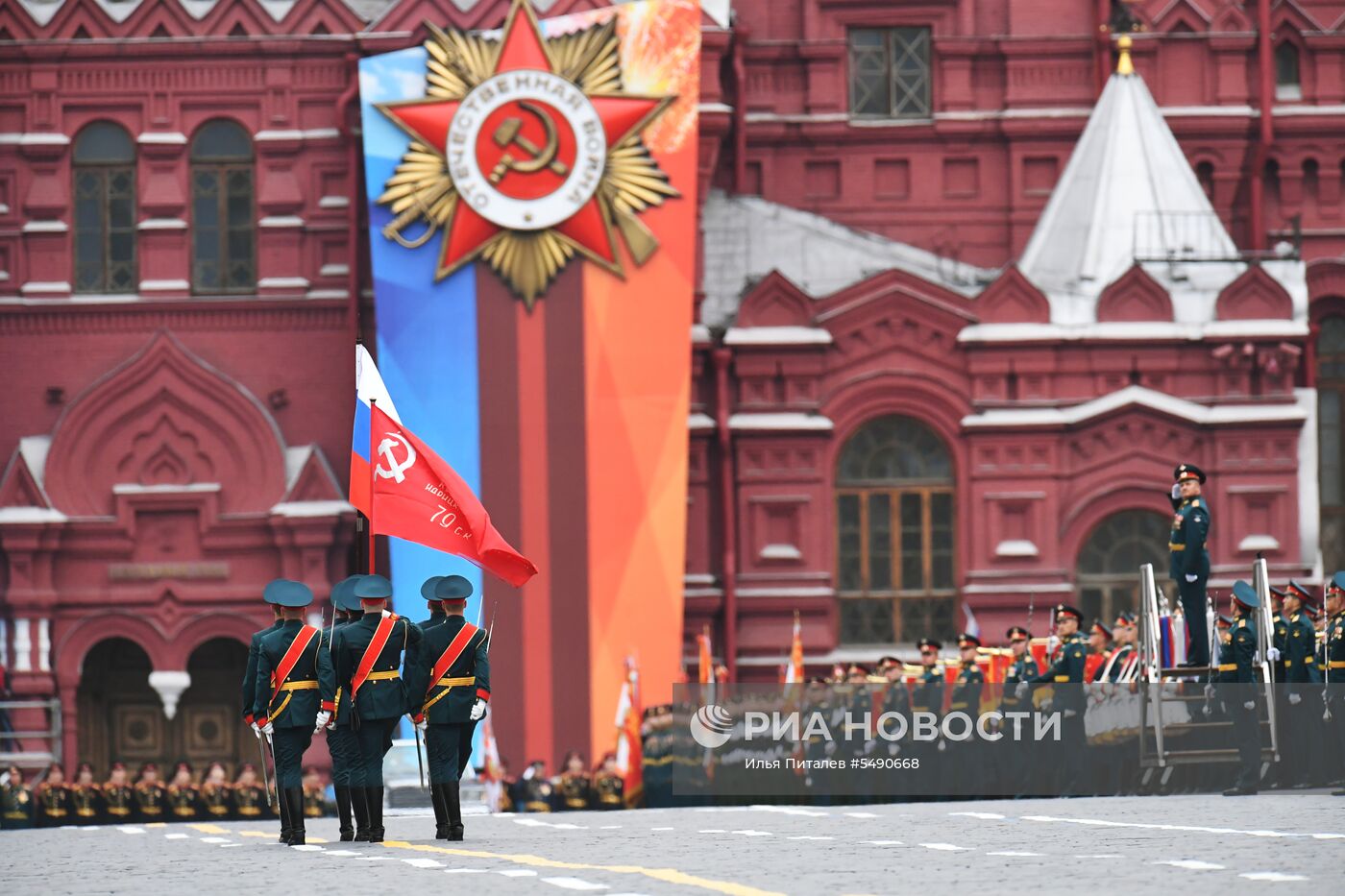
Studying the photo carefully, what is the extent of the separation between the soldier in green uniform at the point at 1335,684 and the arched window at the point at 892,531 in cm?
1239

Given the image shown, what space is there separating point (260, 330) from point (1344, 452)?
1333 centimetres

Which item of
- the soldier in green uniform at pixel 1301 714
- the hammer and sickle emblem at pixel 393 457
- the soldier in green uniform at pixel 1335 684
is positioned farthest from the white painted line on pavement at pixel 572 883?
the soldier in green uniform at pixel 1301 714

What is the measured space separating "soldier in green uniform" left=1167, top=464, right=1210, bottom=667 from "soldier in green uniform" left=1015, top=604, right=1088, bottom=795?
3.85 ft

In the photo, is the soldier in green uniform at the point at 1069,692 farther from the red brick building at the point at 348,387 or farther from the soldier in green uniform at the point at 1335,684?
the red brick building at the point at 348,387

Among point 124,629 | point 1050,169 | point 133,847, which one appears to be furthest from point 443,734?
point 1050,169

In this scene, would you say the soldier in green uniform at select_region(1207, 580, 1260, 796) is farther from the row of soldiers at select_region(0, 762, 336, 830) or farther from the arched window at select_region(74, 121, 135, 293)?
the arched window at select_region(74, 121, 135, 293)

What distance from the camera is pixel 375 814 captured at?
16.3m

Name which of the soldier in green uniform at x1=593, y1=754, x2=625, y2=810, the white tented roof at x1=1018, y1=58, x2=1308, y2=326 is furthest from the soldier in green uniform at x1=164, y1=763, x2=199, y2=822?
the white tented roof at x1=1018, y1=58, x2=1308, y2=326

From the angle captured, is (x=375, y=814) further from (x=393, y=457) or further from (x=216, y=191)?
(x=216, y=191)

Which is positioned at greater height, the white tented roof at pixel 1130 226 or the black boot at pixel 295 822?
the white tented roof at pixel 1130 226

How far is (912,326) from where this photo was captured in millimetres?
31188

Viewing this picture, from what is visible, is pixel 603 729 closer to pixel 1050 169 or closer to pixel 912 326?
pixel 912 326

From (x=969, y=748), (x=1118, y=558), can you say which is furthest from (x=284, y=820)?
(x=1118, y=558)

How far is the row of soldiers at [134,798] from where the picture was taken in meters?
29.1
